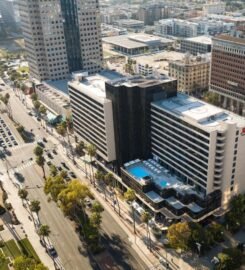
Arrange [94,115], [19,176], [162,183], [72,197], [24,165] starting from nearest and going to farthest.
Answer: [72,197] < [162,183] < [94,115] < [19,176] < [24,165]

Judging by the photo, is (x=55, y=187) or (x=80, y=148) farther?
(x=80, y=148)

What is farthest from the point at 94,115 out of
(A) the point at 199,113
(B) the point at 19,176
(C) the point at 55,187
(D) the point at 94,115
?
(A) the point at 199,113

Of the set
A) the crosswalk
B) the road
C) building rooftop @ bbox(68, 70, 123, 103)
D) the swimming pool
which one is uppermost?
building rooftop @ bbox(68, 70, 123, 103)

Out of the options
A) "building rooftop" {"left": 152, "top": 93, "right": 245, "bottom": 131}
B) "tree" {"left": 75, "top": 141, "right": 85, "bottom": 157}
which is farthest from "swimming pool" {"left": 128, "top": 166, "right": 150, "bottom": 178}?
"tree" {"left": 75, "top": 141, "right": 85, "bottom": 157}

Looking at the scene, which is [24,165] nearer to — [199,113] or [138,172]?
[138,172]

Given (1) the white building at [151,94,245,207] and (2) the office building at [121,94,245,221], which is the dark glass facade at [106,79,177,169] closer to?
(1) the white building at [151,94,245,207]

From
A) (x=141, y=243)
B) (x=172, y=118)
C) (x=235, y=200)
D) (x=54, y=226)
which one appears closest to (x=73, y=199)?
(x=54, y=226)

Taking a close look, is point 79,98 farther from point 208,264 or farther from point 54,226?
point 208,264

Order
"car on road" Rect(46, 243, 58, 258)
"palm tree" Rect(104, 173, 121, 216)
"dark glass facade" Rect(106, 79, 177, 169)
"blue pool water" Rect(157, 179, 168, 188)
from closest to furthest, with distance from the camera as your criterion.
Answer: "car on road" Rect(46, 243, 58, 258) → "blue pool water" Rect(157, 179, 168, 188) → "dark glass facade" Rect(106, 79, 177, 169) → "palm tree" Rect(104, 173, 121, 216)
